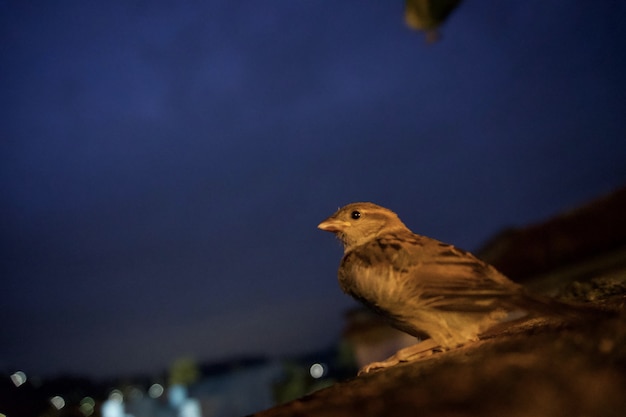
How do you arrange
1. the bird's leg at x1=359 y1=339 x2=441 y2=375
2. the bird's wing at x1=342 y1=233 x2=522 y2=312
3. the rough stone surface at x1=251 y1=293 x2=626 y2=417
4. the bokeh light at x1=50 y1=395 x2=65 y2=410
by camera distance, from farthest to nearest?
the bokeh light at x1=50 y1=395 x2=65 y2=410 → the bird's leg at x1=359 y1=339 x2=441 y2=375 → the bird's wing at x1=342 y1=233 x2=522 y2=312 → the rough stone surface at x1=251 y1=293 x2=626 y2=417

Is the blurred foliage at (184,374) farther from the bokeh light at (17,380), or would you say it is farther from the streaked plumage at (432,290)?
the streaked plumage at (432,290)

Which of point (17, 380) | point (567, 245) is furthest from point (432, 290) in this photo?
point (17, 380)

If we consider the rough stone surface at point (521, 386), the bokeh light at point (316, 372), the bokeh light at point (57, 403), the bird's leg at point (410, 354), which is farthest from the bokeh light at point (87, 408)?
the rough stone surface at point (521, 386)

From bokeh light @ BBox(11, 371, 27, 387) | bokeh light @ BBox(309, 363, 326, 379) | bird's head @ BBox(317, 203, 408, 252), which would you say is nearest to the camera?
bird's head @ BBox(317, 203, 408, 252)

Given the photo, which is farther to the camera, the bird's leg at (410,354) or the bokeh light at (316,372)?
the bokeh light at (316,372)

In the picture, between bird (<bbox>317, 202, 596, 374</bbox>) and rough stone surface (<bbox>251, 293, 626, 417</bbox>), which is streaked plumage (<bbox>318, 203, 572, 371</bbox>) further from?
rough stone surface (<bbox>251, 293, 626, 417</bbox>)

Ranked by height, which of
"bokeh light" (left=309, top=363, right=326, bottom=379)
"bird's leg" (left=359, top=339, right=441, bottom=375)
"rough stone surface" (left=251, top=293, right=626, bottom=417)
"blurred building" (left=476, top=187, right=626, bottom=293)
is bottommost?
"rough stone surface" (left=251, top=293, right=626, bottom=417)

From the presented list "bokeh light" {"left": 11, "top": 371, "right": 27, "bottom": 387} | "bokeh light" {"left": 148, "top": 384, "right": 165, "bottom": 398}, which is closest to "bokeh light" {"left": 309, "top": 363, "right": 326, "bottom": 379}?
"bokeh light" {"left": 11, "top": 371, "right": 27, "bottom": 387}
